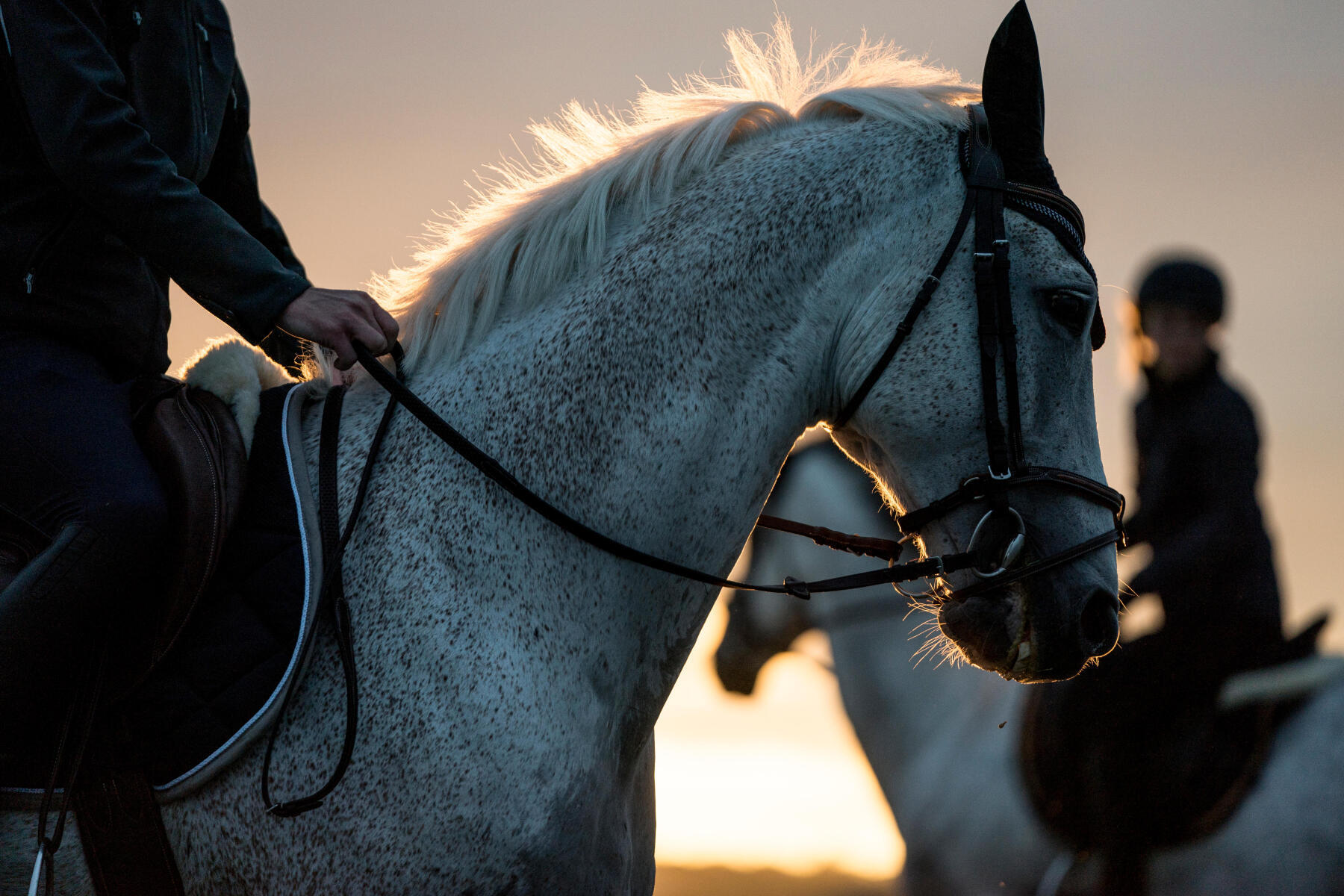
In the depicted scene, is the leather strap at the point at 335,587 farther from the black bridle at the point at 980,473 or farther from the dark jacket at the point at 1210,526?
the dark jacket at the point at 1210,526

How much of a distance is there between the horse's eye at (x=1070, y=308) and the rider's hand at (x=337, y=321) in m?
1.38

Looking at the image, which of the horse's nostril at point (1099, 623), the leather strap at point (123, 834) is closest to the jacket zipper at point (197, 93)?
the leather strap at point (123, 834)

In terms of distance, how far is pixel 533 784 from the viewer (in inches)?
71.2

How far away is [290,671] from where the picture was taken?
1812 mm

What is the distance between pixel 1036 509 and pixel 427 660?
1.24m

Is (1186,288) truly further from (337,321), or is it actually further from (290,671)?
(290,671)

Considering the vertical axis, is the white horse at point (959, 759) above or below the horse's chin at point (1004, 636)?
below

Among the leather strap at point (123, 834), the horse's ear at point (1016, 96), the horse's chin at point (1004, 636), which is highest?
the horse's ear at point (1016, 96)

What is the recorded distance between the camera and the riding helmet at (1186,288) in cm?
480

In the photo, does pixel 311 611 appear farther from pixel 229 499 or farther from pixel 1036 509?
pixel 1036 509

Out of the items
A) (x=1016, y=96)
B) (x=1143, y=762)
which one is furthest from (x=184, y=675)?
(x=1143, y=762)

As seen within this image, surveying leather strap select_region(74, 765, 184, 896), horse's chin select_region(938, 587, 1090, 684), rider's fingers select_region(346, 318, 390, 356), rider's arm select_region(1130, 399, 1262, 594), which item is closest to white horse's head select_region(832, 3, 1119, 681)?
horse's chin select_region(938, 587, 1090, 684)

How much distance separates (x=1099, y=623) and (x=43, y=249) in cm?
223

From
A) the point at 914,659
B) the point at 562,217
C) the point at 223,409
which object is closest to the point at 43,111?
the point at 223,409
